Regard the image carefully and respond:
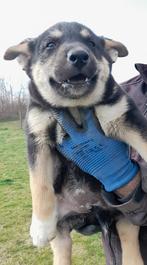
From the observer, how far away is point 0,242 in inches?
229

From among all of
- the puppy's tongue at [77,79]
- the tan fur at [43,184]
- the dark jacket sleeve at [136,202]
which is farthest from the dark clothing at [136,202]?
the puppy's tongue at [77,79]

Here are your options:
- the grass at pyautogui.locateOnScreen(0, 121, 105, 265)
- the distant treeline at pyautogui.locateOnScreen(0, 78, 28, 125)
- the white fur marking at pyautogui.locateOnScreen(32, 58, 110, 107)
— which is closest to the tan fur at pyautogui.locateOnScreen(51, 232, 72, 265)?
the white fur marking at pyautogui.locateOnScreen(32, 58, 110, 107)

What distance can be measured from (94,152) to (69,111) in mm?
296

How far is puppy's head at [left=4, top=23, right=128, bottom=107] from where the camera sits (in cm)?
281

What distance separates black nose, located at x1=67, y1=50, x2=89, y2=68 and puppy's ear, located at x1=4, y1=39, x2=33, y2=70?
559 millimetres

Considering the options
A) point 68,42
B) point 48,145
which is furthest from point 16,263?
point 68,42

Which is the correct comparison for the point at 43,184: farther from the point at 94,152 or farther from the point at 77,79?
the point at 77,79

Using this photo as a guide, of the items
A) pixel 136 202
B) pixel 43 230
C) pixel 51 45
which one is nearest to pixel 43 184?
pixel 43 230

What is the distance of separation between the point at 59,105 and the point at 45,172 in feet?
1.40

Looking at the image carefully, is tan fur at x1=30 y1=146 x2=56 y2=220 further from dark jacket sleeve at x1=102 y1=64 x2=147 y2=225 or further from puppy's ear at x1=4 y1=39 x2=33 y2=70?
puppy's ear at x1=4 y1=39 x2=33 y2=70

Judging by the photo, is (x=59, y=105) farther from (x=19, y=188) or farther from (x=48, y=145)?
(x=19, y=188)

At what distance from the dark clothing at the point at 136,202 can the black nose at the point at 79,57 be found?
57cm

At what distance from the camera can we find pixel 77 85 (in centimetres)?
288

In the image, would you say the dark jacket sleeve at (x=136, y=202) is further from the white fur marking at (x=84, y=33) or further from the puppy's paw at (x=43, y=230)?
the white fur marking at (x=84, y=33)
